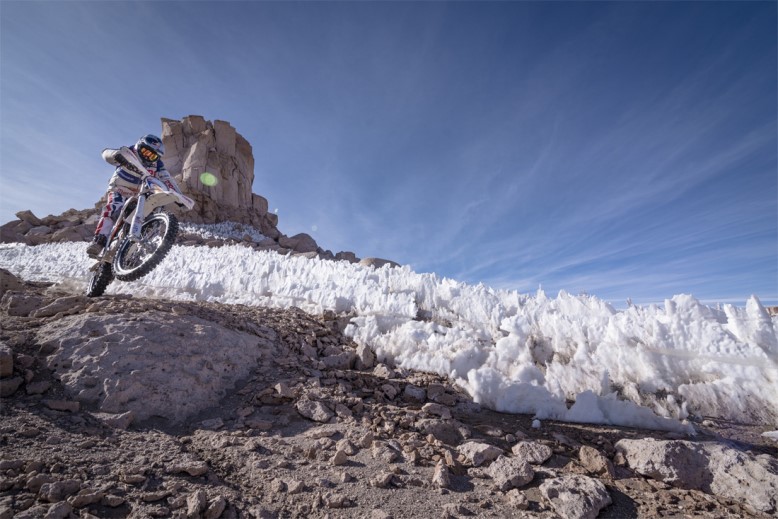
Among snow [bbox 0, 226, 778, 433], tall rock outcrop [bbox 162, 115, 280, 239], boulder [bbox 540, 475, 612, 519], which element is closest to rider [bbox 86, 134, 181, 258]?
snow [bbox 0, 226, 778, 433]

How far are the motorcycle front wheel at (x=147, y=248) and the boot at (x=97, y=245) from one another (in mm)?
1381

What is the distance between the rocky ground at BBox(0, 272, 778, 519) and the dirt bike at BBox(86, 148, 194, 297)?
1.28m

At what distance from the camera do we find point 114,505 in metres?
2.28

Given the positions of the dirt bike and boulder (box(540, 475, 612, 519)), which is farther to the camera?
the dirt bike

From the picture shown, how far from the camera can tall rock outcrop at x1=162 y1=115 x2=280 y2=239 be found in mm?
56312

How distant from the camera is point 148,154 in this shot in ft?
22.6

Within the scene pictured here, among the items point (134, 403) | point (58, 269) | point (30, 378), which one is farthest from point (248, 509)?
point (58, 269)

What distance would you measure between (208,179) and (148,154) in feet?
191

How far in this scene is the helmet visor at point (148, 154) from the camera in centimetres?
685

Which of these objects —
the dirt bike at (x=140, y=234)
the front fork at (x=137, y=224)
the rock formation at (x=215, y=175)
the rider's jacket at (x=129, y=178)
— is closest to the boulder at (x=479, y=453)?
the dirt bike at (x=140, y=234)

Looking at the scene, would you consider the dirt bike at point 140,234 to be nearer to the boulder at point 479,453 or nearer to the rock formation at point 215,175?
the boulder at point 479,453

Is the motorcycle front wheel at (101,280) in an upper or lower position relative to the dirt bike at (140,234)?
lower

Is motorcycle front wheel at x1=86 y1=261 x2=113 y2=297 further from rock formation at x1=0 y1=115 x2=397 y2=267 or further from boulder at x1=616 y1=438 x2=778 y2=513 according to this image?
rock formation at x1=0 y1=115 x2=397 y2=267

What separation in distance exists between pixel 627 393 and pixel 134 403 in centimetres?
627
